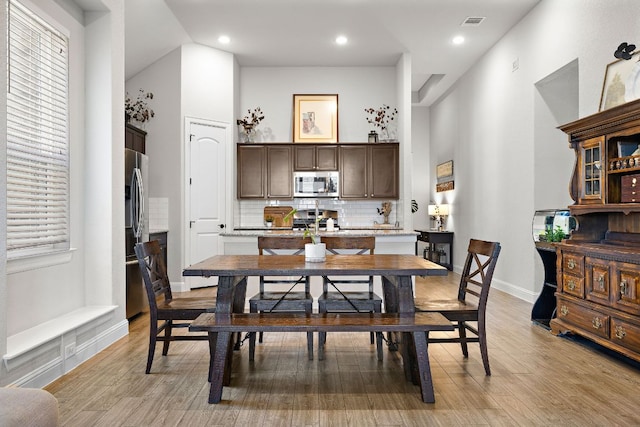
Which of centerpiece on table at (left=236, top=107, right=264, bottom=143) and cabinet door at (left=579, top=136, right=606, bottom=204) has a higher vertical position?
centerpiece on table at (left=236, top=107, right=264, bottom=143)

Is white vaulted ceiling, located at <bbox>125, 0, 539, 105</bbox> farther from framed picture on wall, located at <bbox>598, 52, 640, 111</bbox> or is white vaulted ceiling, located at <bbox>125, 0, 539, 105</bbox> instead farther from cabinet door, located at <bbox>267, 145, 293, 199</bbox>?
framed picture on wall, located at <bbox>598, 52, 640, 111</bbox>

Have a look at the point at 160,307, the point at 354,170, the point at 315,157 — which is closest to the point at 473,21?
the point at 354,170

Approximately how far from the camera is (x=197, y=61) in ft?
23.1

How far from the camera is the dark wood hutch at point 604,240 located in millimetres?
3387

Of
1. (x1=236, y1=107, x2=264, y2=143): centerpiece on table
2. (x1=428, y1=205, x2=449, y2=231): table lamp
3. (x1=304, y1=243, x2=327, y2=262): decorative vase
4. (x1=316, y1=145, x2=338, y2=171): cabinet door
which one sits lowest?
(x1=304, y1=243, x2=327, y2=262): decorative vase

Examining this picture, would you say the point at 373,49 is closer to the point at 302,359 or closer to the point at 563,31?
the point at 563,31

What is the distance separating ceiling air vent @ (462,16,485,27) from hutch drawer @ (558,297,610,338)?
364 cm

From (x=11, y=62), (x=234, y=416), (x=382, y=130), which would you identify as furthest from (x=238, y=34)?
(x=234, y=416)

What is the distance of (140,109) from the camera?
6.91 m

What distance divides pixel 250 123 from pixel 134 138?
2.10m

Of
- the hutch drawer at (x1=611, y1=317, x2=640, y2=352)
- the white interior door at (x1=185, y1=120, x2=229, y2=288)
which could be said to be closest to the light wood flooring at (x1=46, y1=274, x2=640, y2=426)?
the hutch drawer at (x1=611, y1=317, x2=640, y2=352)

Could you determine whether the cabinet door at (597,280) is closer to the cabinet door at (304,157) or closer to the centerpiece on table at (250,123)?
the cabinet door at (304,157)

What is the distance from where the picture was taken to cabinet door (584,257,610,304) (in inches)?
142

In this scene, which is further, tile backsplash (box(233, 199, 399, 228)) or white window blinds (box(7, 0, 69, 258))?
tile backsplash (box(233, 199, 399, 228))
